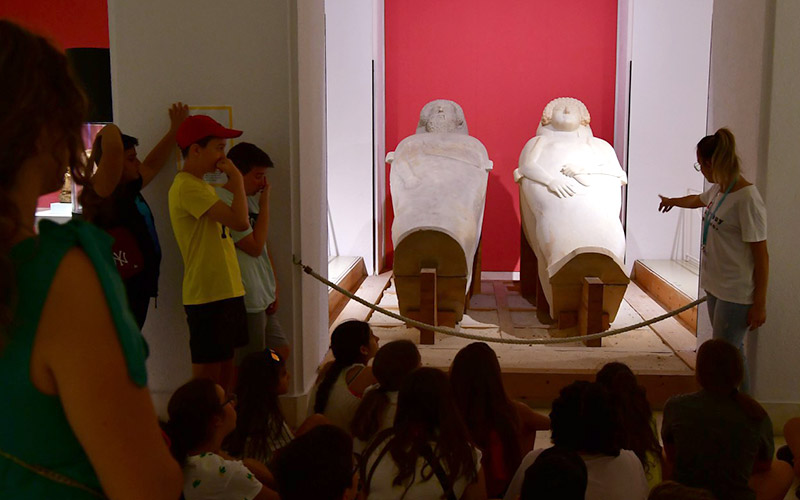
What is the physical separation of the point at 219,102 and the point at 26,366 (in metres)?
2.81

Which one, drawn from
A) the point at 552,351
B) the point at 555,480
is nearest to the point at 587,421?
the point at 555,480

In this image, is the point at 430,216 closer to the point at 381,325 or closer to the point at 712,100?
the point at 381,325

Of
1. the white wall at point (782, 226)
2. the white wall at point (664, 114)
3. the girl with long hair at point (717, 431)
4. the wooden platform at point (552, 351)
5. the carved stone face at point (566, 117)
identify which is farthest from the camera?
the white wall at point (664, 114)

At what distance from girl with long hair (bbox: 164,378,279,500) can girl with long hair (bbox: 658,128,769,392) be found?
2268 millimetres

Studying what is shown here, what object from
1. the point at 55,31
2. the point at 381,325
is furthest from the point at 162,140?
the point at 55,31

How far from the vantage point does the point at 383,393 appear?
94.3 inches

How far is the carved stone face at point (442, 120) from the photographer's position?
597 centimetres

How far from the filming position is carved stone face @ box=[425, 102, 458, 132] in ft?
19.6

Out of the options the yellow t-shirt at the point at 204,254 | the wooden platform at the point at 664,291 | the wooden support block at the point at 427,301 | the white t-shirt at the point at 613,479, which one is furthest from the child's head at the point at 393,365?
the wooden platform at the point at 664,291

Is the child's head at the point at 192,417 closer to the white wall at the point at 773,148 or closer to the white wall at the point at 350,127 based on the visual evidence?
the white wall at the point at 773,148

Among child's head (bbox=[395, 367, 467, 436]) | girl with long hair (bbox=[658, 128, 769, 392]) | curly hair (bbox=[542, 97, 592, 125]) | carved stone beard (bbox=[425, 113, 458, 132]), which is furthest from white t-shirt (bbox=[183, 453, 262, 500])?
curly hair (bbox=[542, 97, 592, 125])

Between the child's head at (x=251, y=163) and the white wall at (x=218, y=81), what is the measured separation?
0.28 metres

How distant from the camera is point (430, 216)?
4.82 m

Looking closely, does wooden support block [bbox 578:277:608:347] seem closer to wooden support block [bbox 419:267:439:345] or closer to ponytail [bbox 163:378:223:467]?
wooden support block [bbox 419:267:439:345]
